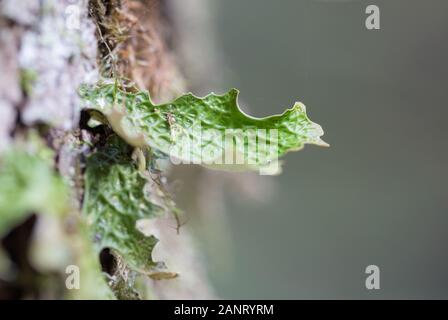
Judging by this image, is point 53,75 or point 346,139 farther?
point 346,139

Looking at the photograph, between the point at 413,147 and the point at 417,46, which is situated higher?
the point at 417,46

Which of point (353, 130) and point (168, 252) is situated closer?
point (168, 252)

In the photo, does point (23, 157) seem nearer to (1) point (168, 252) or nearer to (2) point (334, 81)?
(1) point (168, 252)

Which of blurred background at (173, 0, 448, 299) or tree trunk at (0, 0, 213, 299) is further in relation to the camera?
blurred background at (173, 0, 448, 299)

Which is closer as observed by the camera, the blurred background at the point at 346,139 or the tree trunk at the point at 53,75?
the tree trunk at the point at 53,75

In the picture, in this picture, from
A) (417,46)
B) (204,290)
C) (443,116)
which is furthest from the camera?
(443,116)

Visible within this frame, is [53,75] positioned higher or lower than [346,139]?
lower
